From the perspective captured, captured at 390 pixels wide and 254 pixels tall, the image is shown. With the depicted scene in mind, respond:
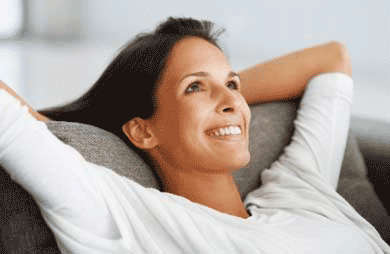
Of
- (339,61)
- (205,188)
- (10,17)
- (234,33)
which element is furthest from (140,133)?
(10,17)

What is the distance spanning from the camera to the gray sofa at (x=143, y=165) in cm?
85

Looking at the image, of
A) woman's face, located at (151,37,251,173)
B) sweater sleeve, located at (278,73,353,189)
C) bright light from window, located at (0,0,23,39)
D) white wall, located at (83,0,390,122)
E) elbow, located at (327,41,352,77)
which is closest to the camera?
woman's face, located at (151,37,251,173)

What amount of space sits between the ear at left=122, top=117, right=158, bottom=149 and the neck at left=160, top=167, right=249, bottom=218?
8cm

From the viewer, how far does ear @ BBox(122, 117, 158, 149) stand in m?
1.07

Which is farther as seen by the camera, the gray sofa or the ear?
the ear

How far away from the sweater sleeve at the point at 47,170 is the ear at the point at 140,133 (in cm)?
24

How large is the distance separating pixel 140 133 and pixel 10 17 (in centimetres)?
556

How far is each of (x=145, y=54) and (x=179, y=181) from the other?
0.30 metres

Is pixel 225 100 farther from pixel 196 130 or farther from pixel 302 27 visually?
pixel 302 27

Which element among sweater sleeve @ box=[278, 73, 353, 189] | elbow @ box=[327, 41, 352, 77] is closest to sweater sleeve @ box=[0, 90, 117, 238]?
sweater sleeve @ box=[278, 73, 353, 189]

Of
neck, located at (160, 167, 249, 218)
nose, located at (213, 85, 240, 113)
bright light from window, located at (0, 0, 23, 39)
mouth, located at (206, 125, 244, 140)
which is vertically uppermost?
nose, located at (213, 85, 240, 113)

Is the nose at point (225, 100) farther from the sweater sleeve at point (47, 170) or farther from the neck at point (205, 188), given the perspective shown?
the sweater sleeve at point (47, 170)

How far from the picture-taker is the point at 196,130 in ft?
3.30

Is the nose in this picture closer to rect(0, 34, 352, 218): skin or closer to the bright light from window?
rect(0, 34, 352, 218): skin
